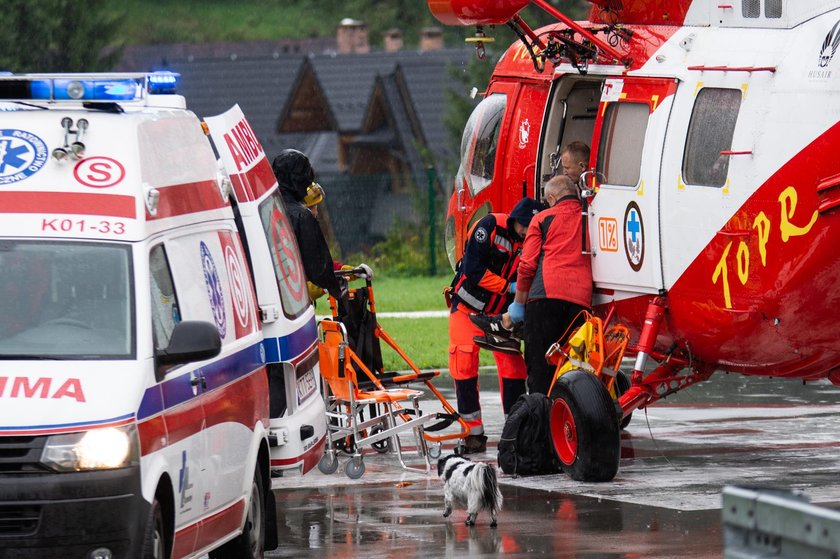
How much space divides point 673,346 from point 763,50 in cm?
217

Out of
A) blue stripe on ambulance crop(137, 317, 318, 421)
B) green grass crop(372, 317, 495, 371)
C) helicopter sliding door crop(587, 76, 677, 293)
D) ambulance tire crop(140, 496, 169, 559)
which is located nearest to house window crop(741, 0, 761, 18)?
helicopter sliding door crop(587, 76, 677, 293)

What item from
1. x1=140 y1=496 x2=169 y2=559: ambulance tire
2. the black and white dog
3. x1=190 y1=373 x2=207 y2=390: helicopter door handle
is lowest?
the black and white dog

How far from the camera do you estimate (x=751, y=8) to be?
11242 millimetres

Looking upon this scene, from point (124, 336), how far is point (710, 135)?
490 cm

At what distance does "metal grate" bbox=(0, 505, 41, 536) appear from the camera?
6.99 meters

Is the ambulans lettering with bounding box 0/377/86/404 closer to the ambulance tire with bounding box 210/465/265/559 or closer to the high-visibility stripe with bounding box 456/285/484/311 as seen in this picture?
the ambulance tire with bounding box 210/465/265/559

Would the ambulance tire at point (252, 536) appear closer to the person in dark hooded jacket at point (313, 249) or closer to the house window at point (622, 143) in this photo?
the person in dark hooded jacket at point (313, 249)

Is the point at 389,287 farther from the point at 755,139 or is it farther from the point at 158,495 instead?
the point at 158,495

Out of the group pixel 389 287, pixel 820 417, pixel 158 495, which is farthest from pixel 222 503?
pixel 389 287

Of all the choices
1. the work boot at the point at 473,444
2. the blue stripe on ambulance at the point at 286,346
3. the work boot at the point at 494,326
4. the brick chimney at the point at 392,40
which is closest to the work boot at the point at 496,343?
the work boot at the point at 494,326

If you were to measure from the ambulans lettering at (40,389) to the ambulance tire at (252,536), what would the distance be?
1763 mm

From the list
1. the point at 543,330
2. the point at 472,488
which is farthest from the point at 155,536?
the point at 543,330

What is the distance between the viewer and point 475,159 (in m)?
14.8

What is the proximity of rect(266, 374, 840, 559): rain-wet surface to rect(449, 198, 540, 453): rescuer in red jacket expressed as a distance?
447 millimetres
